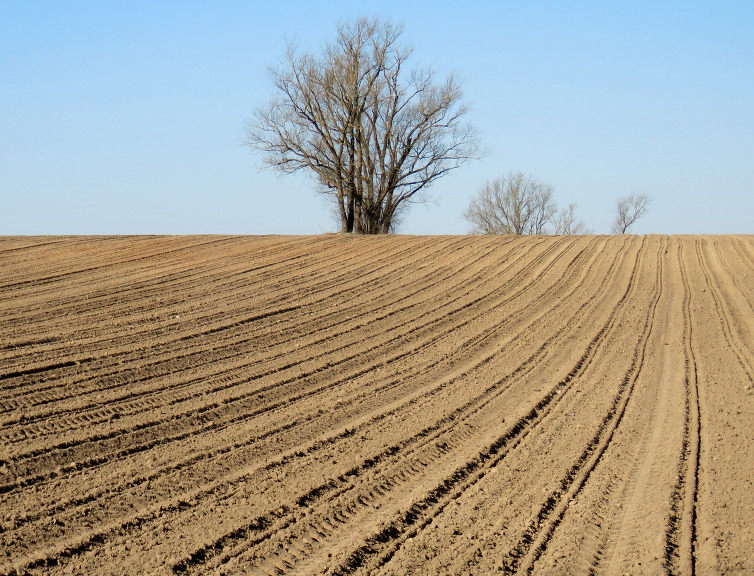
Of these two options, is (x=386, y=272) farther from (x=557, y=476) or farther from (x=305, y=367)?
(x=557, y=476)

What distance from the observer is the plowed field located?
180 inches

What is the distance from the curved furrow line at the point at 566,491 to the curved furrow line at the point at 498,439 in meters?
0.65

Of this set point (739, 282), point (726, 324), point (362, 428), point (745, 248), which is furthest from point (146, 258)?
point (745, 248)

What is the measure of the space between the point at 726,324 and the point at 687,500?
27.7 ft

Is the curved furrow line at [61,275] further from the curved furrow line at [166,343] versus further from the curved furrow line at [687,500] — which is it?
the curved furrow line at [687,500]

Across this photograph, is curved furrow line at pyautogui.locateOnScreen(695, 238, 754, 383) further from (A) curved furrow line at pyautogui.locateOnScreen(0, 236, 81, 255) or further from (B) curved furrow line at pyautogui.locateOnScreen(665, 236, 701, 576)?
(A) curved furrow line at pyautogui.locateOnScreen(0, 236, 81, 255)

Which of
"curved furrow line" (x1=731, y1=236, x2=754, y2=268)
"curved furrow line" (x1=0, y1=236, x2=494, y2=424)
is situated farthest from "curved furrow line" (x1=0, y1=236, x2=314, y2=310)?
"curved furrow line" (x1=731, y1=236, x2=754, y2=268)

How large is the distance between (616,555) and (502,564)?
2.62ft

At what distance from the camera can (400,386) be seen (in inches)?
334

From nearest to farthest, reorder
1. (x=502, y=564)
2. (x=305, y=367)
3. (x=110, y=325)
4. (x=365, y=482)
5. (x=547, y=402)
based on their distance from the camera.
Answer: (x=502, y=564)
(x=365, y=482)
(x=547, y=402)
(x=305, y=367)
(x=110, y=325)

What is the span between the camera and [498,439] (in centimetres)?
678

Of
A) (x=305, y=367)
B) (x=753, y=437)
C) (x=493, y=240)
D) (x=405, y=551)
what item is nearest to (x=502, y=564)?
(x=405, y=551)

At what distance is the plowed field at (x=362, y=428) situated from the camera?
4.58 meters

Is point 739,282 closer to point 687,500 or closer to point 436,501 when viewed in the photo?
point 687,500
